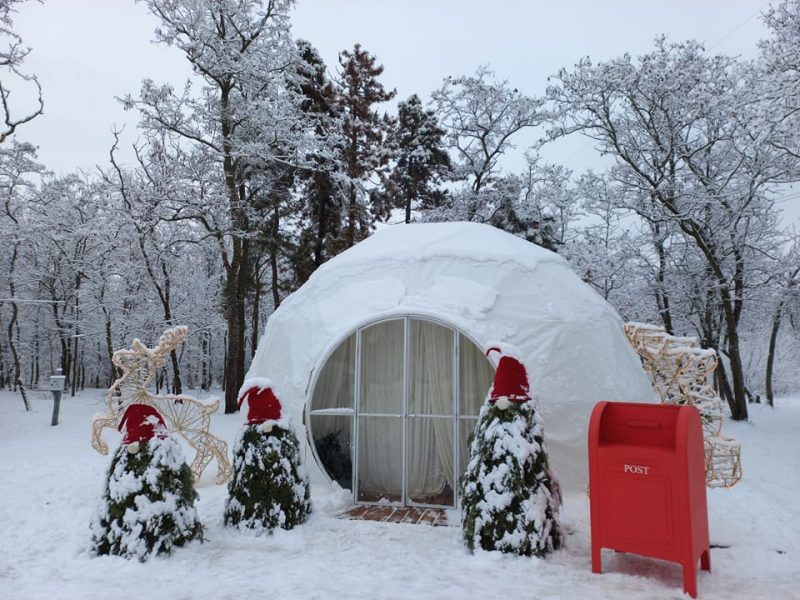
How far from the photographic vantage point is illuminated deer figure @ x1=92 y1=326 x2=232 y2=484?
21.3ft

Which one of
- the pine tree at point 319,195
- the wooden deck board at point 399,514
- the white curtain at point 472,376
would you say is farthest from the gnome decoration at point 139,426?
the pine tree at point 319,195

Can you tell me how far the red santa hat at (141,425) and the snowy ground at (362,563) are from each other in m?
0.97

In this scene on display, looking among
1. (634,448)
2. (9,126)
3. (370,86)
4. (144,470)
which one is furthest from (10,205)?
(634,448)

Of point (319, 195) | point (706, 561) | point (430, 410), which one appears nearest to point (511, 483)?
point (706, 561)

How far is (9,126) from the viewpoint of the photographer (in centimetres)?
1427

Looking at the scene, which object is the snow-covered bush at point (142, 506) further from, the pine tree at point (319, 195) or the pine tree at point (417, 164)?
the pine tree at point (417, 164)

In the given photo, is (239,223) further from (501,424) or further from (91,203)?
(501,424)

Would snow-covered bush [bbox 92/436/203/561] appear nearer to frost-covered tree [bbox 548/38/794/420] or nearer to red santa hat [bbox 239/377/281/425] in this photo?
red santa hat [bbox 239/377/281/425]

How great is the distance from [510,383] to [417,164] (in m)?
18.5

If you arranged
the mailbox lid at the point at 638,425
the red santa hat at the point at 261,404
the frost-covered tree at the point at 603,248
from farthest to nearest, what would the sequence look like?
the frost-covered tree at the point at 603,248, the red santa hat at the point at 261,404, the mailbox lid at the point at 638,425

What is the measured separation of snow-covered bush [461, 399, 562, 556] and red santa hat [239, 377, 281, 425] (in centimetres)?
199

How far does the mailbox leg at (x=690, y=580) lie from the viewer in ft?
12.6

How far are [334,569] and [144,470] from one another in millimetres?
1784

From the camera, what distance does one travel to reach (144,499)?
15.1 feet
